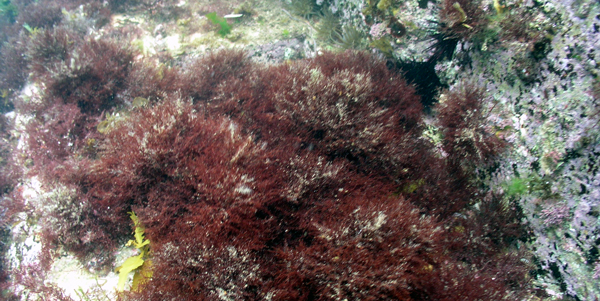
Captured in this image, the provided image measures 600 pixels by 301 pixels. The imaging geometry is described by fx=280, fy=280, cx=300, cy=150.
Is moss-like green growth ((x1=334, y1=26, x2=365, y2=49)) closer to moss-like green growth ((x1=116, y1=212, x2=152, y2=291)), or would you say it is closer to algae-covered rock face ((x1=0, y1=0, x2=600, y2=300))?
algae-covered rock face ((x1=0, y1=0, x2=600, y2=300))

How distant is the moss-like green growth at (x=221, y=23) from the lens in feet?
21.0

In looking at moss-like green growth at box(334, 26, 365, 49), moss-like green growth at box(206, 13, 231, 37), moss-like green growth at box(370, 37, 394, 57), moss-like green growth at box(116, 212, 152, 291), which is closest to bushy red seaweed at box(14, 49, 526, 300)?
moss-like green growth at box(116, 212, 152, 291)

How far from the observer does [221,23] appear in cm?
651

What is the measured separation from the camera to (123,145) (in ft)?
11.3

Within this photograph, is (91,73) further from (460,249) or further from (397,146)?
(460,249)

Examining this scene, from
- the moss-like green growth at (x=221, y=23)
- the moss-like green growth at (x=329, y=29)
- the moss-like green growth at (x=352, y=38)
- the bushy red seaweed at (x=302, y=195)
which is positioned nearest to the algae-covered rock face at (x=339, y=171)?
the bushy red seaweed at (x=302, y=195)

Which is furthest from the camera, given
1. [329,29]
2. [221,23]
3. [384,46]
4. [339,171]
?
[221,23]

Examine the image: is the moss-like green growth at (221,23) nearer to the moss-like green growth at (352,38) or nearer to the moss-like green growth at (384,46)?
the moss-like green growth at (352,38)

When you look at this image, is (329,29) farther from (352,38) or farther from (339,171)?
(339,171)

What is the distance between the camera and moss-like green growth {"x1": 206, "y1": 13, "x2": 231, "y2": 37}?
6414 mm

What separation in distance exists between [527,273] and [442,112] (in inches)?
75.3

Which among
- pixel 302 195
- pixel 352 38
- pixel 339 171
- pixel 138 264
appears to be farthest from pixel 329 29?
pixel 138 264

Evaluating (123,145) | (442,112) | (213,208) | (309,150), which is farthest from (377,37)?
(123,145)

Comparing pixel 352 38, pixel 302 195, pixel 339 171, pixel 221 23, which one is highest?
pixel 352 38
